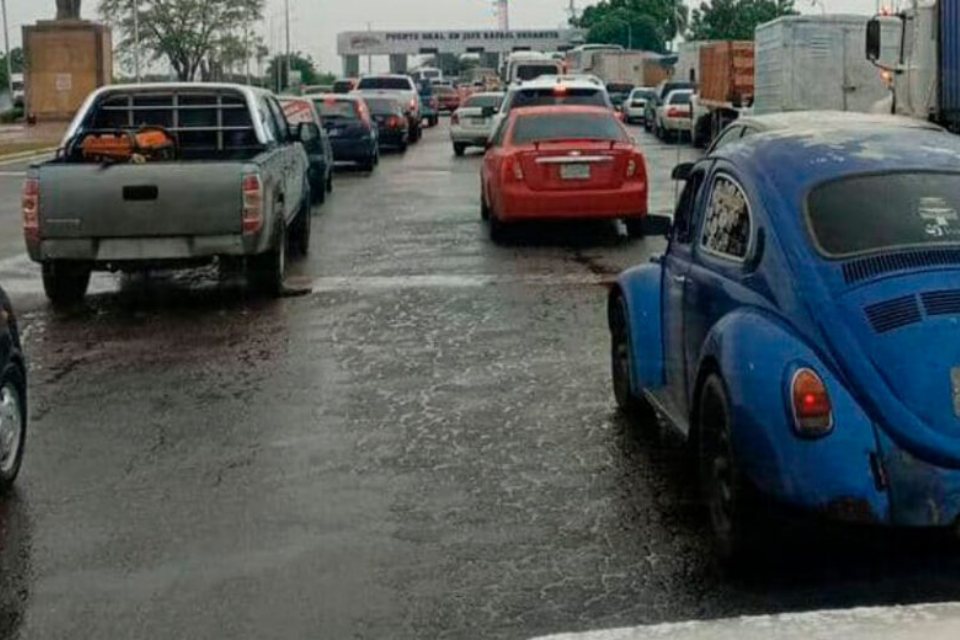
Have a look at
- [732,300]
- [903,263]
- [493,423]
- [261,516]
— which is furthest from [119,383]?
[903,263]

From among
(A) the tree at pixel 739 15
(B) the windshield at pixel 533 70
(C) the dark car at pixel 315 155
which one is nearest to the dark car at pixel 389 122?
(C) the dark car at pixel 315 155

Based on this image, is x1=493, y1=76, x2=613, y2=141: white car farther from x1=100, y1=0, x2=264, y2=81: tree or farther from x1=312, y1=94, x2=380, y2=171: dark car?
x1=100, y1=0, x2=264, y2=81: tree

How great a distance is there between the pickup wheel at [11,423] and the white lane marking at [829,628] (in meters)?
3.49

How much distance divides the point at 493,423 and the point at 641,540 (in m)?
2.21

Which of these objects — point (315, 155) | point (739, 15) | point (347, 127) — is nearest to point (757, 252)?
point (315, 155)

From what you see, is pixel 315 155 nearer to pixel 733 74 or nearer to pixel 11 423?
pixel 733 74

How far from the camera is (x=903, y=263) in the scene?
582cm

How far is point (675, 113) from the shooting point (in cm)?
4388

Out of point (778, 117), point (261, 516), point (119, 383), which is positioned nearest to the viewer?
point (261, 516)

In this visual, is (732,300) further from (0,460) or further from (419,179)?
(419,179)

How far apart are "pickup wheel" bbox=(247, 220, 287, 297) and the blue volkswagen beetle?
21.7ft

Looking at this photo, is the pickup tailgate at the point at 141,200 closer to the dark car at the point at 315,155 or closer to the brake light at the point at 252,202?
the brake light at the point at 252,202

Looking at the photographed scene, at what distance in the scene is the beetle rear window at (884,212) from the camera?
19.7ft

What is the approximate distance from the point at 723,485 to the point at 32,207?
790cm
